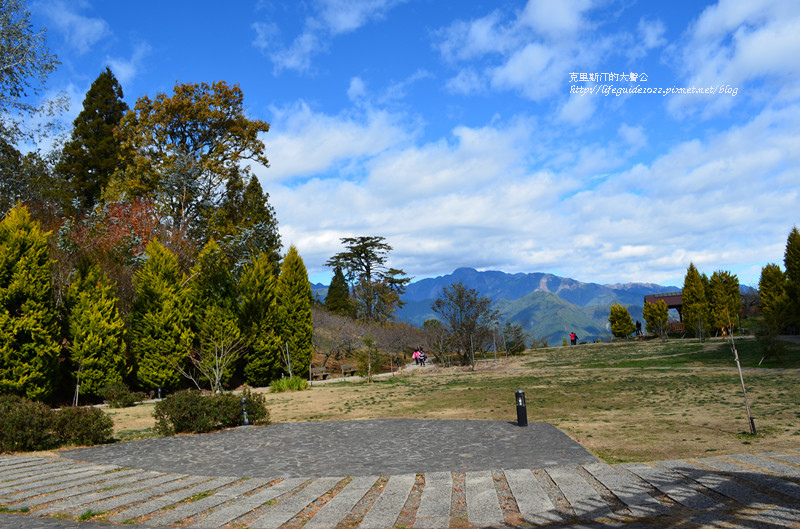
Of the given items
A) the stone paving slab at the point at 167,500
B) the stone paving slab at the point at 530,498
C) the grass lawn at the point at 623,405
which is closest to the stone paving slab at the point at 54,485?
the stone paving slab at the point at 167,500

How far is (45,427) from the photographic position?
9.03 m

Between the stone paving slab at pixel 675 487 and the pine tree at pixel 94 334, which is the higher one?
the pine tree at pixel 94 334

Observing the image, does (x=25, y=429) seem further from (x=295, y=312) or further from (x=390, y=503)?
(x=295, y=312)

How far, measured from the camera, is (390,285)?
52969mm

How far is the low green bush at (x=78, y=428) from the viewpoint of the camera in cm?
925

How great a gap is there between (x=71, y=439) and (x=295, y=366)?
47.0 feet

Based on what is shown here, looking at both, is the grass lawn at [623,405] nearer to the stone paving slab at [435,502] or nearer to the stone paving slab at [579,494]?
the stone paving slab at [579,494]

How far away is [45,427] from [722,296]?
144 feet

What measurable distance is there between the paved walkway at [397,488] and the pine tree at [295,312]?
1492 cm

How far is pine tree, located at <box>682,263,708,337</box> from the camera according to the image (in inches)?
1586

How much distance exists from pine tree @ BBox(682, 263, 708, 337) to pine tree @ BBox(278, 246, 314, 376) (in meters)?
30.9

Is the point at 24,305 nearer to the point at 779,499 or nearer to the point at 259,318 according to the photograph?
the point at 259,318

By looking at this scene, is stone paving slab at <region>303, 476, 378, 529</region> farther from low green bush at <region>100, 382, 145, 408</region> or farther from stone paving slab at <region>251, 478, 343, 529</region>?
low green bush at <region>100, 382, 145, 408</region>

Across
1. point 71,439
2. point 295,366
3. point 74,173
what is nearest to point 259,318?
point 295,366
